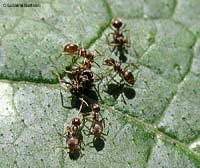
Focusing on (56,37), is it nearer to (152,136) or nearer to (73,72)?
(73,72)

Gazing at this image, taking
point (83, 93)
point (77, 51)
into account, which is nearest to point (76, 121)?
point (83, 93)

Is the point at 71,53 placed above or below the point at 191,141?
above

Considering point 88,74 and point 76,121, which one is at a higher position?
point 88,74

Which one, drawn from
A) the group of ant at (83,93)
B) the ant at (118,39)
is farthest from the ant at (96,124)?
the ant at (118,39)

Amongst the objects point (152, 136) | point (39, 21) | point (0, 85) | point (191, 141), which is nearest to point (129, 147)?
point (152, 136)

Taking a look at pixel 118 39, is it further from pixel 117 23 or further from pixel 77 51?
pixel 77 51
